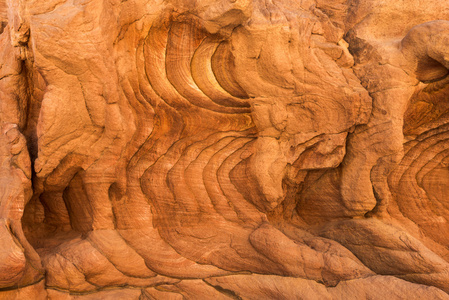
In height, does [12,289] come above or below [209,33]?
below

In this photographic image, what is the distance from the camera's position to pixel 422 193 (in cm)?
427

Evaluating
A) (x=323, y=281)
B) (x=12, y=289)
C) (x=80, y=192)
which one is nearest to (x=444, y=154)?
(x=323, y=281)

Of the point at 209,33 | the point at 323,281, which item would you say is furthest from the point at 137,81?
the point at 323,281

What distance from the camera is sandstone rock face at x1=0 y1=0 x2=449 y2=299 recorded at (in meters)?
3.29

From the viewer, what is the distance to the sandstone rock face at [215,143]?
3.29 m

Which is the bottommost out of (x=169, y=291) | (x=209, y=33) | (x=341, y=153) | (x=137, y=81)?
(x=169, y=291)

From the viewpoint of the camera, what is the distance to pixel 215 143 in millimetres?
3926

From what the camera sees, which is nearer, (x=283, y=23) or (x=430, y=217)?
(x=283, y=23)

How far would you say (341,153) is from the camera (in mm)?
3811

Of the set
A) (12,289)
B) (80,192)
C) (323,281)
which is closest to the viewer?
(12,289)

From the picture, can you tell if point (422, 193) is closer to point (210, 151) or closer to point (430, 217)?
point (430, 217)

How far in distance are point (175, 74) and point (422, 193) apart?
10.0 ft

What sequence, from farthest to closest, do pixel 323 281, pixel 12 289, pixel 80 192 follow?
pixel 80 192, pixel 323 281, pixel 12 289

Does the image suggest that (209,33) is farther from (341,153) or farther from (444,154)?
(444,154)
